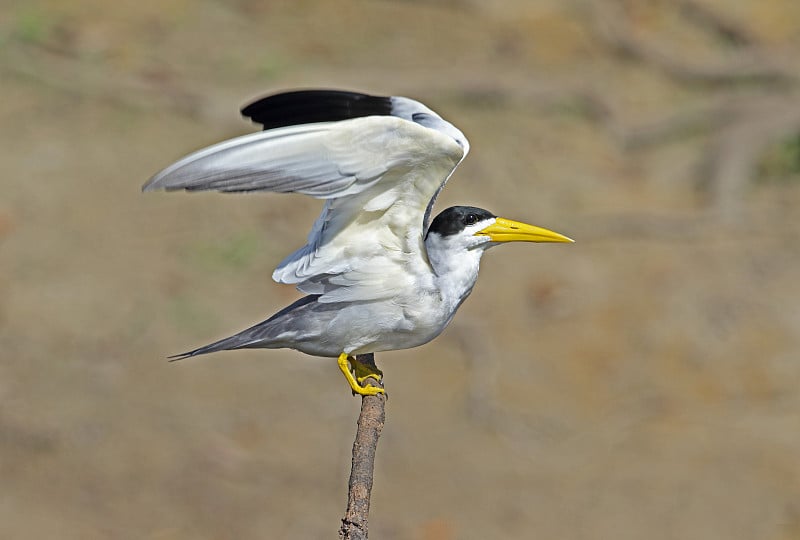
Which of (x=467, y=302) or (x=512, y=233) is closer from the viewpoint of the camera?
(x=512, y=233)

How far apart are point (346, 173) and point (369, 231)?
0.43 m

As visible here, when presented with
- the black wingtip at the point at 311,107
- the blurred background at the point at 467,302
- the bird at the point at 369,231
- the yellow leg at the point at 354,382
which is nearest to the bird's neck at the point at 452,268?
the bird at the point at 369,231

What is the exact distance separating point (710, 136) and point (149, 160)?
5.39m

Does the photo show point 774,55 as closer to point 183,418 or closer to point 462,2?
point 462,2

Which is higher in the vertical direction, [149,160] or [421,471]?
[149,160]

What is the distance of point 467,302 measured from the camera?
10195mm

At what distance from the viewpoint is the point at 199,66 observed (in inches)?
524

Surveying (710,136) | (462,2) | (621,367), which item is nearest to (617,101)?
(710,136)

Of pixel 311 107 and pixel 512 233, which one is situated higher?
pixel 311 107

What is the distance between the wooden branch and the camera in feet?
12.4

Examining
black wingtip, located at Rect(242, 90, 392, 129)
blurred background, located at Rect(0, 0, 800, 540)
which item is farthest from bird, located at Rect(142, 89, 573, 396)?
blurred background, located at Rect(0, 0, 800, 540)

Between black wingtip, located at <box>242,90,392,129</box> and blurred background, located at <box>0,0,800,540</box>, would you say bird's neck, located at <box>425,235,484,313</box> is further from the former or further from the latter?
blurred background, located at <box>0,0,800,540</box>

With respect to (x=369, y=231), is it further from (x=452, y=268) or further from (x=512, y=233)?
(x=512, y=233)

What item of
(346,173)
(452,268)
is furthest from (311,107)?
(452,268)
